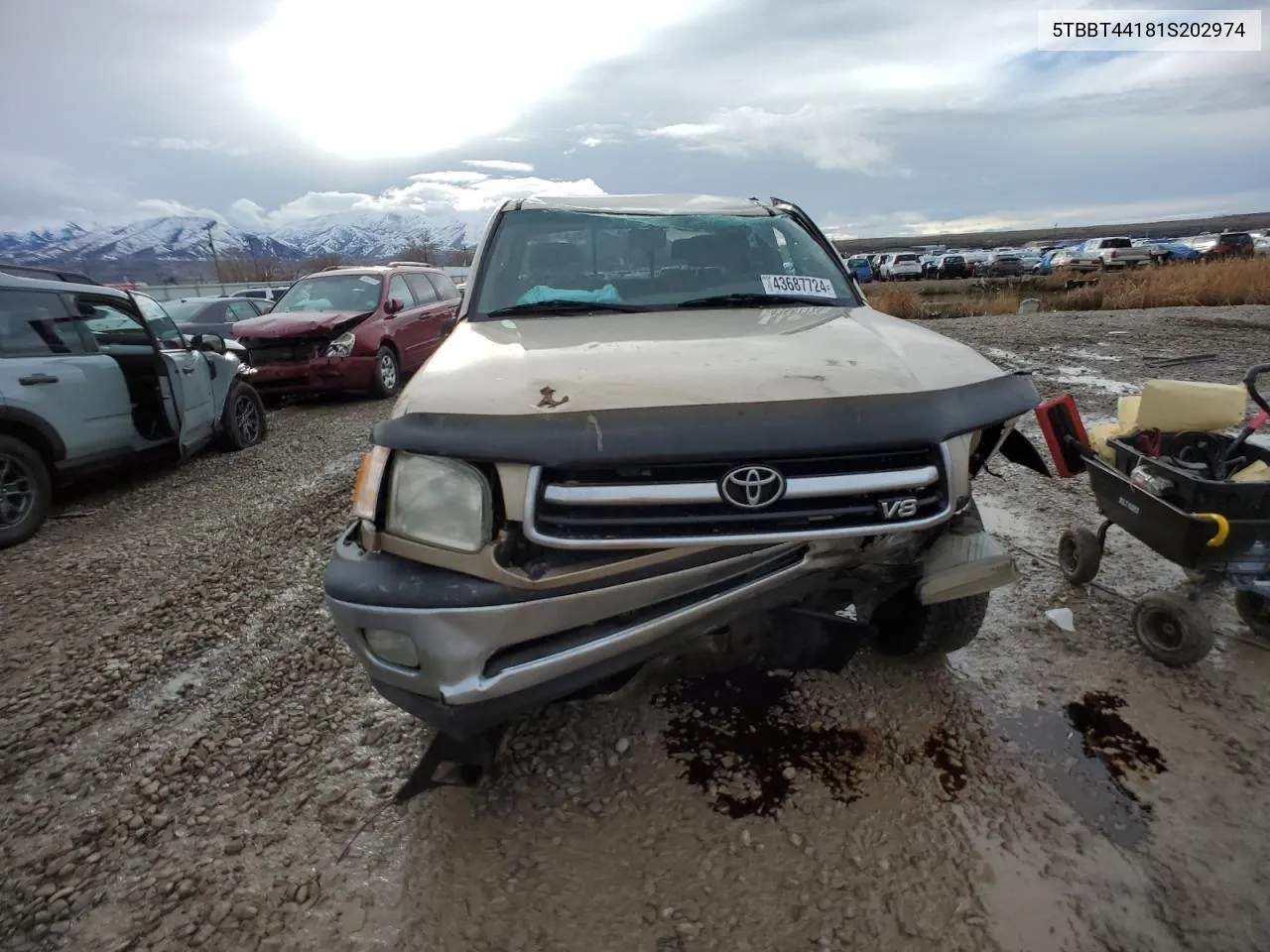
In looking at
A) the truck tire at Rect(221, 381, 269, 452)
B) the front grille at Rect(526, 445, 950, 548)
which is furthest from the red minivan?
the front grille at Rect(526, 445, 950, 548)

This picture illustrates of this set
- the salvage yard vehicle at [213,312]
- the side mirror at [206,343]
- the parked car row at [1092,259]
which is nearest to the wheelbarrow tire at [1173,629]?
the side mirror at [206,343]

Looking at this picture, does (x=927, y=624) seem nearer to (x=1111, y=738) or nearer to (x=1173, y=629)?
(x=1111, y=738)

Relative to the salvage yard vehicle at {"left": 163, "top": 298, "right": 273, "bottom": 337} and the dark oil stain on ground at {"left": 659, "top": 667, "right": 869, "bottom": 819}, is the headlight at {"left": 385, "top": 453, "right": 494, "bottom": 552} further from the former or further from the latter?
the salvage yard vehicle at {"left": 163, "top": 298, "right": 273, "bottom": 337}

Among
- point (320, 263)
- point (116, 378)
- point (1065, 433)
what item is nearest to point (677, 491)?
point (1065, 433)

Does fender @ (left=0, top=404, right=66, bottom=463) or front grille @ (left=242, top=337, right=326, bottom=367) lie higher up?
fender @ (left=0, top=404, right=66, bottom=463)

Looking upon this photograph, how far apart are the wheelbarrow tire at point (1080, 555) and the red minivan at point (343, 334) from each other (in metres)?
6.22

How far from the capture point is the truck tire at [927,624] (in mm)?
2600

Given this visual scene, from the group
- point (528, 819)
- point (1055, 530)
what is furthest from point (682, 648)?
point (1055, 530)

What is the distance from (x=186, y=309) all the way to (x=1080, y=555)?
43.5 feet

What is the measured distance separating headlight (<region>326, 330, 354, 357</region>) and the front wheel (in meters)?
0.32

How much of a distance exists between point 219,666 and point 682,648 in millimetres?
2167

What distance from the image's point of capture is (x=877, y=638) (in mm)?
2859

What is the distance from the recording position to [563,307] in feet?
9.65

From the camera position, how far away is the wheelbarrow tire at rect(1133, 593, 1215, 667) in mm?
2674
